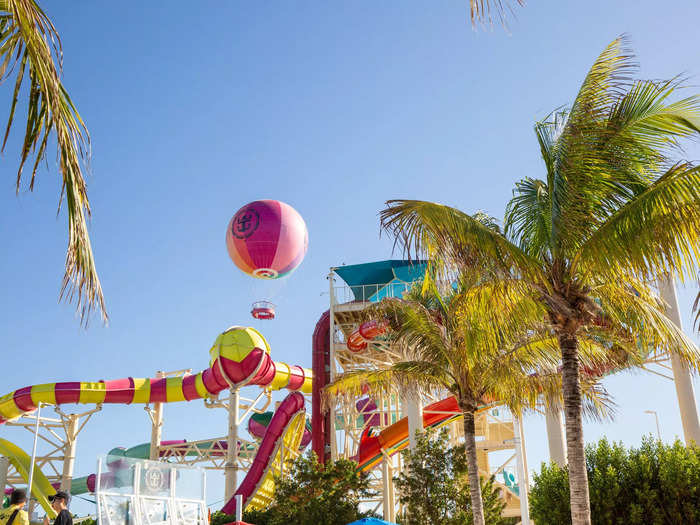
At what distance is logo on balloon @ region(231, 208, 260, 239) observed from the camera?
76.7 feet

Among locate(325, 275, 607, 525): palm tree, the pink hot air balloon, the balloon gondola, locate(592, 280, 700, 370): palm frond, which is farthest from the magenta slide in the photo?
locate(592, 280, 700, 370): palm frond

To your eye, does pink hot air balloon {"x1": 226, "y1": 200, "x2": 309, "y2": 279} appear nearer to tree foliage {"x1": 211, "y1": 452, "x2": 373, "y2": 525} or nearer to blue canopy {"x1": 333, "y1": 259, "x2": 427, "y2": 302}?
blue canopy {"x1": 333, "y1": 259, "x2": 427, "y2": 302}

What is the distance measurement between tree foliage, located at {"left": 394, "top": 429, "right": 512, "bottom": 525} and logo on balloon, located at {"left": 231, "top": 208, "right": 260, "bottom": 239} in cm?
987

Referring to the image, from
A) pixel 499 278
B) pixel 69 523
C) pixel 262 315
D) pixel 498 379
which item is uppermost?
pixel 262 315

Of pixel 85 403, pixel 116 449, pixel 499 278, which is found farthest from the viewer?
pixel 116 449

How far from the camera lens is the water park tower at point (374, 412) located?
70.6ft

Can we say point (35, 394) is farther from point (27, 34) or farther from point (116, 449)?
point (27, 34)

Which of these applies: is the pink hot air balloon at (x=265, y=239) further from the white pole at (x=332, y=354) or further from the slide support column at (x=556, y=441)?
the slide support column at (x=556, y=441)

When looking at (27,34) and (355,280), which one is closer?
(27,34)

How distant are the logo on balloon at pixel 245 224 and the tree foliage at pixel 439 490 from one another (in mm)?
9869

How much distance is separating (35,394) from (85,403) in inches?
77.3

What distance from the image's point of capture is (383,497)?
76.1 feet

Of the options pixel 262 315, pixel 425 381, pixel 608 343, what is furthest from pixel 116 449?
pixel 608 343

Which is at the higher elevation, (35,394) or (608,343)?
(35,394)
